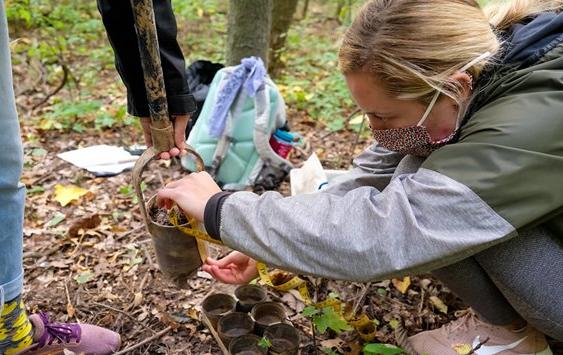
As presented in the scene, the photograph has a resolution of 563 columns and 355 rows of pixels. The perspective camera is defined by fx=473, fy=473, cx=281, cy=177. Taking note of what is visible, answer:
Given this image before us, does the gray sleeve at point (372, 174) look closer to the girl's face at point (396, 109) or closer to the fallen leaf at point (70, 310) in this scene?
the girl's face at point (396, 109)

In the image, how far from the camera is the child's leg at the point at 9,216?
141cm

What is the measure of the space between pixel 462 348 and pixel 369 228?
95 centimetres

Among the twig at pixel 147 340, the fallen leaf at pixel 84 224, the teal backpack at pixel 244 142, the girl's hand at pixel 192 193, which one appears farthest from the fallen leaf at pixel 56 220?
the girl's hand at pixel 192 193

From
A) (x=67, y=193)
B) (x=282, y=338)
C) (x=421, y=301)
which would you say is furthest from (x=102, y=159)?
(x=421, y=301)

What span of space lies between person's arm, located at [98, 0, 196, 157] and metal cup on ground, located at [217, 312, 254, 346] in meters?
0.80

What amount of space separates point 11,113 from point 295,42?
6825 mm

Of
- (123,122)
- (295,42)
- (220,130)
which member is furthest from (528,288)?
(295,42)

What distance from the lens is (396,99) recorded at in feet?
5.36

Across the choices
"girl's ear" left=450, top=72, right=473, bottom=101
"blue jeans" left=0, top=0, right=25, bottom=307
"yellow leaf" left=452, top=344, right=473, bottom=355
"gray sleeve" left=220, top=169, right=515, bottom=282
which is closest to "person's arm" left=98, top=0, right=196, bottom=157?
"blue jeans" left=0, top=0, right=25, bottom=307

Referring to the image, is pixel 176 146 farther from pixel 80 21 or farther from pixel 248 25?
pixel 80 21

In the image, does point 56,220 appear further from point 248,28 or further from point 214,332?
point 248,28

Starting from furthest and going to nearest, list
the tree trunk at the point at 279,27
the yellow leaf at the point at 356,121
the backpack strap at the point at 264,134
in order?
the tree trunk at the point at 279,27, the yellow leaf at the point at 356,121, the backpack strap at the point at 264,134

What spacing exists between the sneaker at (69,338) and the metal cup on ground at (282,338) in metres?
0.68

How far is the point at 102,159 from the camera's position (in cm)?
383
